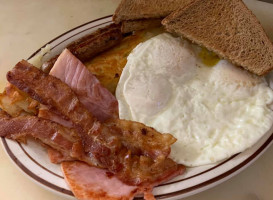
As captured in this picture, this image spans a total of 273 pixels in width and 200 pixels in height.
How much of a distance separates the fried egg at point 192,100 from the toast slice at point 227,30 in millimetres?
70

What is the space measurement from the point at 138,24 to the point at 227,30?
2.01 feet

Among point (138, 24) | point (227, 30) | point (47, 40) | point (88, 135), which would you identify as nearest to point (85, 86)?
point (88, 135)

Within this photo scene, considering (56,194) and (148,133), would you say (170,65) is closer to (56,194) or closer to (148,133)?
(148,133)

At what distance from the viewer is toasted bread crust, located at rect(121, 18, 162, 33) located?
8.11 ft

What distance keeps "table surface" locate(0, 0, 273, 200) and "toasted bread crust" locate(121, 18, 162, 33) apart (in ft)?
2.58

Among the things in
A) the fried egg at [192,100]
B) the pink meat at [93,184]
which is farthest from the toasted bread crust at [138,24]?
the pink meat at [93,184]

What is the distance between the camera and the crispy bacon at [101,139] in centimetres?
175

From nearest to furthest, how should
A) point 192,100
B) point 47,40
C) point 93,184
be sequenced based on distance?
point 93,184 → point 192,100 → point 47,40

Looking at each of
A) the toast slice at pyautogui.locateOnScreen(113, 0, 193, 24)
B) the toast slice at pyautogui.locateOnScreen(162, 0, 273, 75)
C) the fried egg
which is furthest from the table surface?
the toast slice at pyautogui.locateOnScreen(113, 0, 193, 24)

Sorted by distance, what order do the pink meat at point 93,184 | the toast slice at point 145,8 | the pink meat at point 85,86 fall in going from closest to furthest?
the pink meat at point 93,184 → the pink meat at point 85,86 → the toast slice at point 145,8

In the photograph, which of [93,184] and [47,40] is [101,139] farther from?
[47,40]

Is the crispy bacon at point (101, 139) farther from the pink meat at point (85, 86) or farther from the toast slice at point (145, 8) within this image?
the toast slice at point (145, 8)

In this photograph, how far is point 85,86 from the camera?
7.13ft

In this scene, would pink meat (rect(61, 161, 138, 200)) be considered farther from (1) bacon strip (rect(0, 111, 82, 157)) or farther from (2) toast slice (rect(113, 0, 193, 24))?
(2) toast slice (rect(113, 0, 193, 24))
